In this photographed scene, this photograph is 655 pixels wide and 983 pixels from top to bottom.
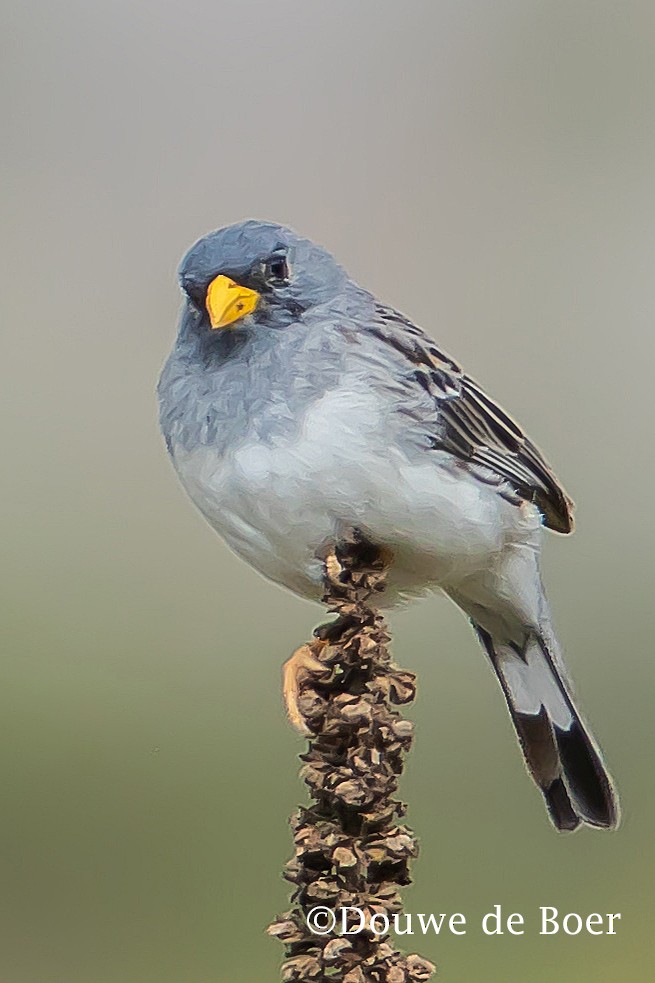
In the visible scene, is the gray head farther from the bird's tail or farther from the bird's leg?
the bird's tail

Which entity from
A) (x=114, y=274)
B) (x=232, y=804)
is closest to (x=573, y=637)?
(x=232, y=804)

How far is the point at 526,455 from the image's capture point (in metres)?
1.09

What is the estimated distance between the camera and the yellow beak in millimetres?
906

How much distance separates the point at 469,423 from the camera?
3.43 ft

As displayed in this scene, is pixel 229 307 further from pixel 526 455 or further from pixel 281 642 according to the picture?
pixel 281 642

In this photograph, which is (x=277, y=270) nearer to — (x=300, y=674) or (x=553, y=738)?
(x=300, y=674)

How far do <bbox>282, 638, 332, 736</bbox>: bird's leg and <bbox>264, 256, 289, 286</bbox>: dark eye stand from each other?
0.32 meters

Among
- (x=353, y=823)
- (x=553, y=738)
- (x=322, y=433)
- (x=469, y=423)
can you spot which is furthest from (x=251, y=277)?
(x=553, y=738)

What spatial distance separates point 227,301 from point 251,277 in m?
0.04

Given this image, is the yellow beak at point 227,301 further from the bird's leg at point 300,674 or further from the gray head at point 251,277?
the bird's leg at point 300,674

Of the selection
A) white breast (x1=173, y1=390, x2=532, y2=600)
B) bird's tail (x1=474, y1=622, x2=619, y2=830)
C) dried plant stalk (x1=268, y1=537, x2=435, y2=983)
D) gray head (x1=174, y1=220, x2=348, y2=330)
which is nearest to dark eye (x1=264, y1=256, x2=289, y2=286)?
gray head (x1=174, y1=220, x2=348, y2=330)

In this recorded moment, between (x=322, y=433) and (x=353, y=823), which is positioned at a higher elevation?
(x=322, y=433)

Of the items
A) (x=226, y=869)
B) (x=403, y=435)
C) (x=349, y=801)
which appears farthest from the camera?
(x=226, y=869)

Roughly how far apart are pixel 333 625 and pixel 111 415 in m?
0.61
